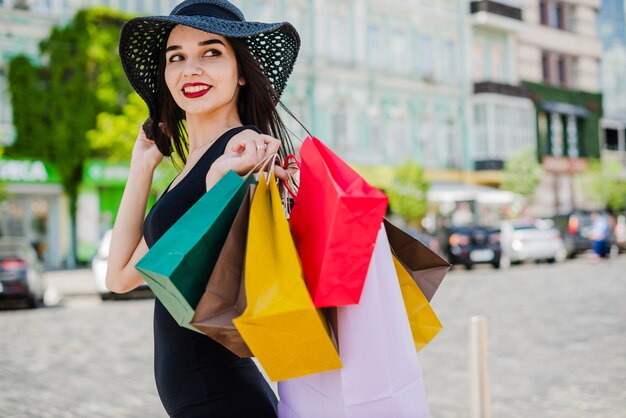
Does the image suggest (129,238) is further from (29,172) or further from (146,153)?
(29,172)

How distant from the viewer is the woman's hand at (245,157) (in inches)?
74.4

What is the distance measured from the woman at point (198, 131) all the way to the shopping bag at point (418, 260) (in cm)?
40

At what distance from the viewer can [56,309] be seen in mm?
15680

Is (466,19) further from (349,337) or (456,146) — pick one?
(349,337)

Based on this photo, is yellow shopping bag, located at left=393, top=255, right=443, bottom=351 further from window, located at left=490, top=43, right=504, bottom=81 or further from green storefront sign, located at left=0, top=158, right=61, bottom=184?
window, located at left=490, top=43, right=504, bottom=81

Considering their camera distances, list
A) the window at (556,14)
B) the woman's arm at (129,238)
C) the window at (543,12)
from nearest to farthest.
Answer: the woman's arm at (129,238), the window at (543,12), the window at (556,14)

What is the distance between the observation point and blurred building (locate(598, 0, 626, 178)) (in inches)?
1983

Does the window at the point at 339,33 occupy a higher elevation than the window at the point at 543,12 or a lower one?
lower

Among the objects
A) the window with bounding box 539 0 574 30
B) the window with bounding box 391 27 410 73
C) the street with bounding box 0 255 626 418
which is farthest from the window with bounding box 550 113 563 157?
the street with bounding box 0 255 626 418

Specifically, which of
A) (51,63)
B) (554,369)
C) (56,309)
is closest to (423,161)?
(51,63)

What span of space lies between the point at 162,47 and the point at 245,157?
0.66 meters

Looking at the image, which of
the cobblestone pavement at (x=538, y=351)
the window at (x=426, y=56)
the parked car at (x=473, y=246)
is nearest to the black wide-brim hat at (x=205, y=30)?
the cobblestone pavement at (x=538, y=351)

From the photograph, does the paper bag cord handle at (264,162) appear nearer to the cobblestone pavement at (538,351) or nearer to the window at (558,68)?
the cobblestone pavement at (538,351)

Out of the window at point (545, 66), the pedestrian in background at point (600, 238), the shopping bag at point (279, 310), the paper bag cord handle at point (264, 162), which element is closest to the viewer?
the shopping bag at point (279, 310)
